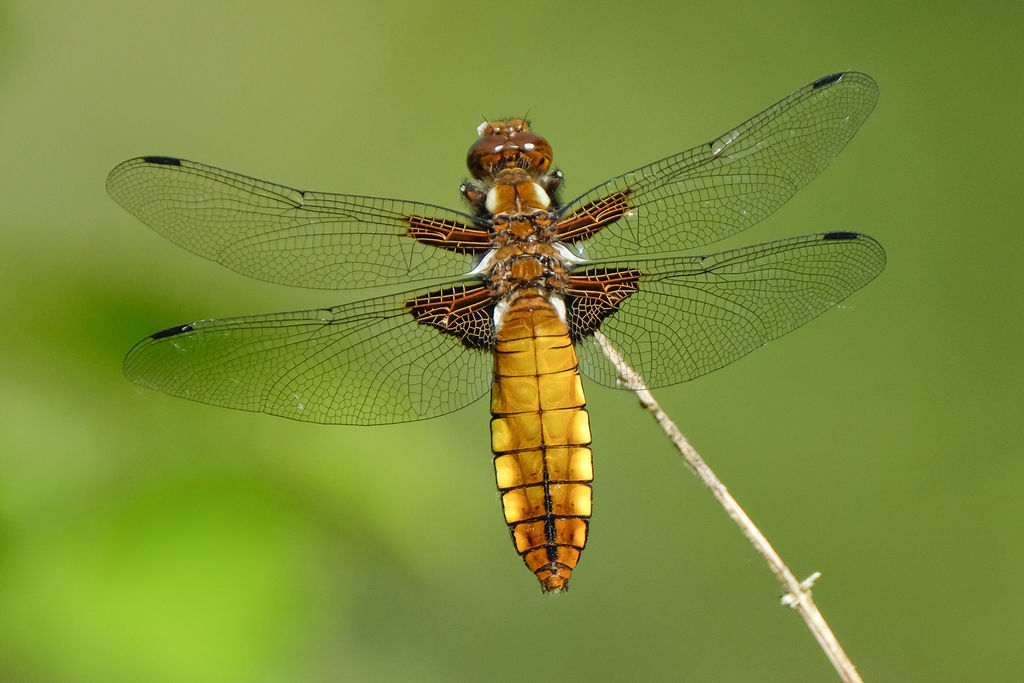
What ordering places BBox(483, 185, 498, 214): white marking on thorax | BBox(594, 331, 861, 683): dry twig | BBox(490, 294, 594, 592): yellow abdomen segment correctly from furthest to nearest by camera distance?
BBox(483, 185, 498, 214): white marking on thorax < BBox(490, 294, 594, 592): yellow abdomen segment < BBox(594, 331, 861, 683): dry twig

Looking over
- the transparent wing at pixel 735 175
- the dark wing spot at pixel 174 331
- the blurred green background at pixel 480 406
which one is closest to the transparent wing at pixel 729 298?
the transparent wing at pixel 735 175

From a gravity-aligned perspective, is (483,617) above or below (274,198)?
below

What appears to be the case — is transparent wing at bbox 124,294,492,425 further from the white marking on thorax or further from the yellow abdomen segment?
the white marking on thorax

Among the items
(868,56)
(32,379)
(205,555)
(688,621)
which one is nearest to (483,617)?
(688,621)

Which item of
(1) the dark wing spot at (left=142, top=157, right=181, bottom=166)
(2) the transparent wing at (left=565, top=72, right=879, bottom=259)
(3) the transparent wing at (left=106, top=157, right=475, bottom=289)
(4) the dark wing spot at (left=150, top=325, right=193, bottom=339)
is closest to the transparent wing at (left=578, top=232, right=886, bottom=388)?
(2) the transparent wing at (left=565, top=72, right=879, bottom=259)

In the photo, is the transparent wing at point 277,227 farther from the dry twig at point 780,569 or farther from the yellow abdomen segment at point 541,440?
the dry twig at point 780,569

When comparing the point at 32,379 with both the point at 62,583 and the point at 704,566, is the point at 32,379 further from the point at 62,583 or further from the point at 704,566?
the point at 704,566

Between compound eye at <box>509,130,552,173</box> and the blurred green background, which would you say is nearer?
the blurred green background
